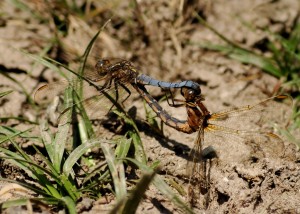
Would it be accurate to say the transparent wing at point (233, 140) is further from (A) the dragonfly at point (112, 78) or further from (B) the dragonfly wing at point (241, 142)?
(A) the dragonfly at point (112, 78)

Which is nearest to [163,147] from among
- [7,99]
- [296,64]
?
[7,99]

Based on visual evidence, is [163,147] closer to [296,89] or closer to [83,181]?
[83,181]

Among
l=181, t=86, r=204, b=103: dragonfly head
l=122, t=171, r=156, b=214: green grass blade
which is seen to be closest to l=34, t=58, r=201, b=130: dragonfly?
l=181, t=86, r=204, b=103: dragonfly head

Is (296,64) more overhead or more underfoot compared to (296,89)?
more overhead

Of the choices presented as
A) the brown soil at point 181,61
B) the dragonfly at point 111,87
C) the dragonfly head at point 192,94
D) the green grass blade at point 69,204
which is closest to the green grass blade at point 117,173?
the green grass blade at point 69,204

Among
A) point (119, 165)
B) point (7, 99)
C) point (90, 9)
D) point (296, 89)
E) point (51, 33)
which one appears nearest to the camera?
point (119, 165)

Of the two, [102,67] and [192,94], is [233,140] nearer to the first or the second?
[192,94]
